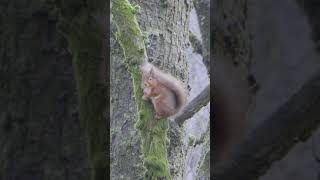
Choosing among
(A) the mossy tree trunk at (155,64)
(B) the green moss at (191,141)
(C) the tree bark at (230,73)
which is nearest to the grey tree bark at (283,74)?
(C) the tree bark at (230,73)

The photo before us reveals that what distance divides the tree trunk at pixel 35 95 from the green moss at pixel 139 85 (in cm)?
47

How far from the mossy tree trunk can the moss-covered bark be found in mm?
425

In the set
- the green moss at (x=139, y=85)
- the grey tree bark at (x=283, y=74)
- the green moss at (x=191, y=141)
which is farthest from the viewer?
the green moss at (x=191, y=141)

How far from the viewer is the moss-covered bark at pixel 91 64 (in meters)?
0.29

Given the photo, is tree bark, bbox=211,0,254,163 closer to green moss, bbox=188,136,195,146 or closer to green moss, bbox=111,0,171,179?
green moss, bbox=111,0,171,179

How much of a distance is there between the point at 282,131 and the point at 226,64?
5 centimetres

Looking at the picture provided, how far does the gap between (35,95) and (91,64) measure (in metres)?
0.04

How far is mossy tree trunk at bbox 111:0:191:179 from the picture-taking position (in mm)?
868

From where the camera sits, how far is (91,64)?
0.98 feet

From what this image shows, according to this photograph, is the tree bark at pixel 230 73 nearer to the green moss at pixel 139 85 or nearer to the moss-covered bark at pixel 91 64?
the moss-covered bark at pixel 91 64

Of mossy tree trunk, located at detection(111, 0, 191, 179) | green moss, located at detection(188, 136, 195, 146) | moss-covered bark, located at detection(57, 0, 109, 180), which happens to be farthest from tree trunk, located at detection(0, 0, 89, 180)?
green moss, located at detection(188, 136, 195, 146)

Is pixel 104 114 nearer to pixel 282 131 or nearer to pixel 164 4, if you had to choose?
pixel 282 131

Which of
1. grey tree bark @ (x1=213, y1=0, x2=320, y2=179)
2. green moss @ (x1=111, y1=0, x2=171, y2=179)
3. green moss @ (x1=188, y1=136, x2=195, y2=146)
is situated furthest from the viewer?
green moss @ (x1=188, y1=136, x2=195, y2=146)

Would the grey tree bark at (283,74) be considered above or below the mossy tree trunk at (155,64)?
above
